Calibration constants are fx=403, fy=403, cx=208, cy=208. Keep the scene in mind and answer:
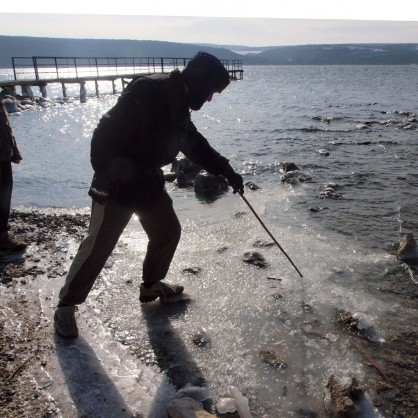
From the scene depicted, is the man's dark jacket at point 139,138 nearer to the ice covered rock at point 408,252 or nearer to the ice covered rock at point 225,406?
the ice covered rock at point 225,406

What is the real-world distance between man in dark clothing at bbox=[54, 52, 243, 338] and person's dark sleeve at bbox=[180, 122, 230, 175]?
8 centimetres

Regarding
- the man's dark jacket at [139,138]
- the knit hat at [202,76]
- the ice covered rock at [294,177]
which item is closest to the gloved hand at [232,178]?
the man's dark jacket at [139,138]

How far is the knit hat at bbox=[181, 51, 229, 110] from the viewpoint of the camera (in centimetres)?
293

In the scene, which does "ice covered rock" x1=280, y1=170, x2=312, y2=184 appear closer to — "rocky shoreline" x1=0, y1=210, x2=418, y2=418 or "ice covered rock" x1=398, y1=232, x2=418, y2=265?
"ice covered rock" x1=398, y1=232, x2=418, y2=265

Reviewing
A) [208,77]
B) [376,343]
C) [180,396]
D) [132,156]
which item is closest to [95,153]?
[132,156]

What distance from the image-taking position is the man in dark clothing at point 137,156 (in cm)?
278

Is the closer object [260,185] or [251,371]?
[251,371]

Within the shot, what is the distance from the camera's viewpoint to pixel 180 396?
2629mm

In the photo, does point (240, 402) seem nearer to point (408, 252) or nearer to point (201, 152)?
point (201, 152)

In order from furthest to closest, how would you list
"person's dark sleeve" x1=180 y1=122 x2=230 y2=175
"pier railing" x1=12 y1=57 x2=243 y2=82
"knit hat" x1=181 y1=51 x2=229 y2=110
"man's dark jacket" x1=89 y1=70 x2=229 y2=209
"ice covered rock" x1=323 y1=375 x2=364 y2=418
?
"pier railing" x1=12 y1=57 x2=243 y2=82, "person's dark sleeve" x1=180 y1=122 x2=230 y2=175, "knit hat" x1=181 y1=51 x2=229 y2=110, "man's dark jacket" x1=89 y1=70 x2=229 y2=209, "ice covered rock" x1=323 y1=375 x2=364 y2=418

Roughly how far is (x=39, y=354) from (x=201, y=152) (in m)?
2.09

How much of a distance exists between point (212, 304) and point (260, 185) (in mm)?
5000

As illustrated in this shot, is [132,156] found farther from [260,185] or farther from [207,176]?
[260,185]

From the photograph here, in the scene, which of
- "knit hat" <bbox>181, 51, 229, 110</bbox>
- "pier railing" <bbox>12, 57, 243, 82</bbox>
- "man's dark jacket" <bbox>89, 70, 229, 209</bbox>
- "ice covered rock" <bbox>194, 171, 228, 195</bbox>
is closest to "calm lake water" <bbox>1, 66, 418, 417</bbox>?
"ice covered rock" <bbox>194, 171, 228, 195</bbox>
